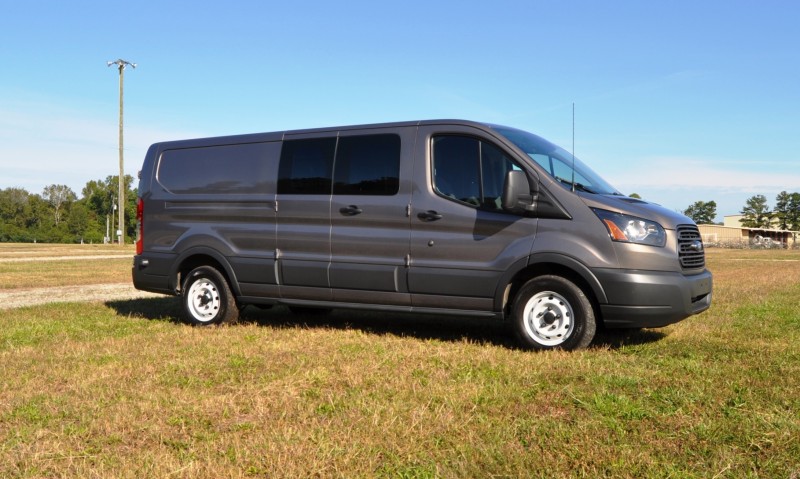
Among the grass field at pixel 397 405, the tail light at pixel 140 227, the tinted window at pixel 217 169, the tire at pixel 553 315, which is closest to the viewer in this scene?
the grass field at pixel 397 405

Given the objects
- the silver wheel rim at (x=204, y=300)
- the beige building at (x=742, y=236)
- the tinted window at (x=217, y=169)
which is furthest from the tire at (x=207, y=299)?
the beige building at (x=742, y=236)

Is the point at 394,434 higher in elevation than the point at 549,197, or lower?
lower

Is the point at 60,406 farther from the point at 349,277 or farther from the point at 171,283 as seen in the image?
the point at 171,283

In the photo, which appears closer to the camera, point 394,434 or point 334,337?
point 394,434

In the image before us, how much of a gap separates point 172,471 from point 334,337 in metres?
3.85

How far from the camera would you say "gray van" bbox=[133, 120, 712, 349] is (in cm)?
630

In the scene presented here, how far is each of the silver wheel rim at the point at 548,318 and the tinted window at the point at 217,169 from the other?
3.34 m

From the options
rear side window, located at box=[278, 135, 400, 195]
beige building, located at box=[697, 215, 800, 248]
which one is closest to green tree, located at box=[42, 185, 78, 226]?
beige building, located at box=[697, 215, 800, 248]

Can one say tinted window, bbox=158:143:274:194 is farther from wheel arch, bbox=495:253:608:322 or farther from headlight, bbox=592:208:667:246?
headlight, bbox=592:208:667:246

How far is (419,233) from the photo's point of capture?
Answer: 23.0 feet

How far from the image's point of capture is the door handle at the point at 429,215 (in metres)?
6.91

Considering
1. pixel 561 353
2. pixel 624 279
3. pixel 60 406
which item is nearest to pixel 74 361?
pixel 60 406

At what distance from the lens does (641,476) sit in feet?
10.7

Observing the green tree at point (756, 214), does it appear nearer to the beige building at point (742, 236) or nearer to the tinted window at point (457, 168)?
the beige building at point (742, 236)
